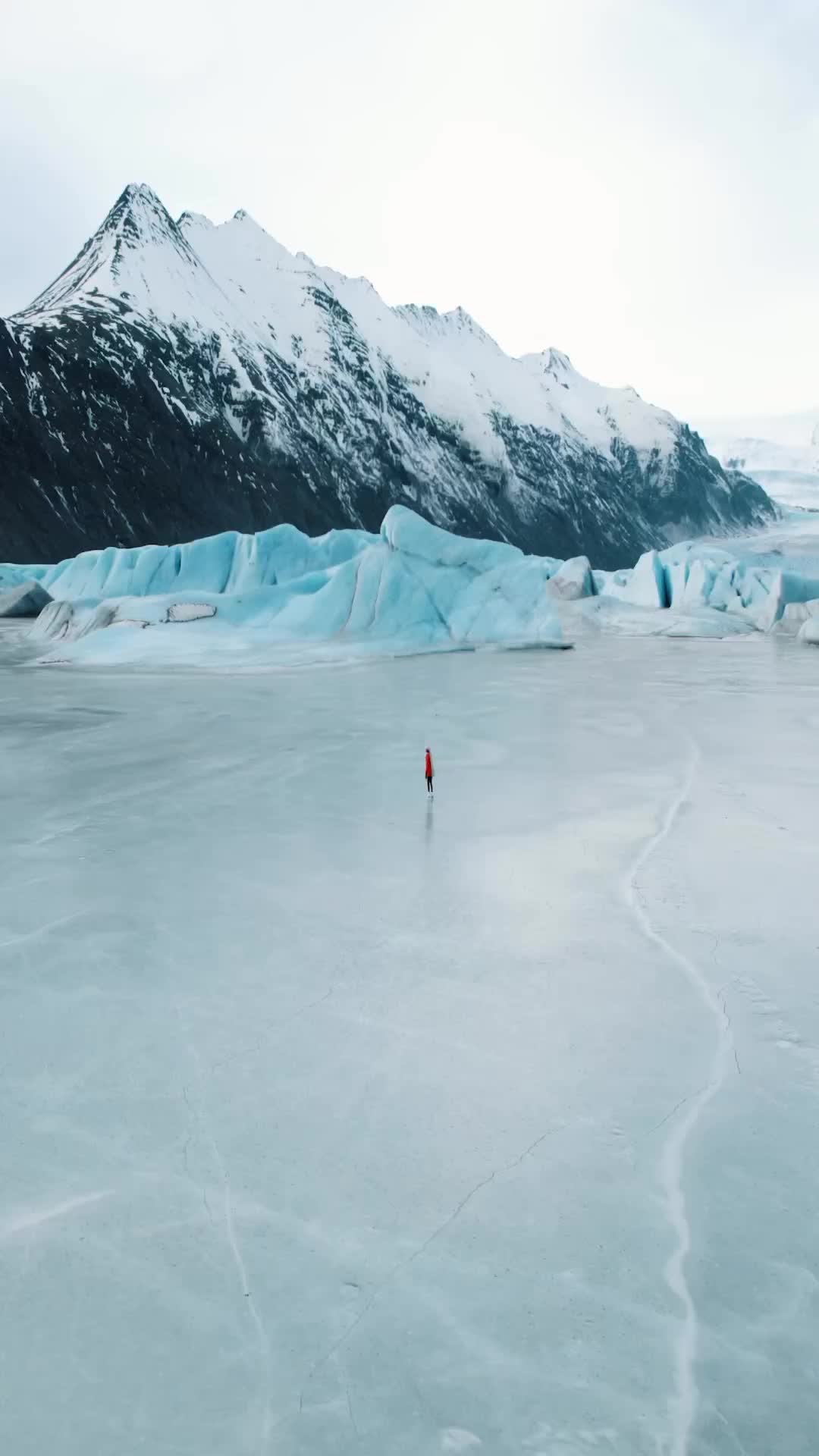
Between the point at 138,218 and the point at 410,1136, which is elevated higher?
the point at 138,218

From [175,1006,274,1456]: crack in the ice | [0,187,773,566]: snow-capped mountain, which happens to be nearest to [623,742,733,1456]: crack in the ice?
[175,1006,274,1456]: crack in the ice

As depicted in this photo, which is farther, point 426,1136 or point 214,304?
point 214,304

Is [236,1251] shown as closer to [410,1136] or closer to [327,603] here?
[410,1136]

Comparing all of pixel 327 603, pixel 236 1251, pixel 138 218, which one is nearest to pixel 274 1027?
pixel 236 1251

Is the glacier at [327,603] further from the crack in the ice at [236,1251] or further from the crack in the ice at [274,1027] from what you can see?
the crack in the ice at [236,1251]

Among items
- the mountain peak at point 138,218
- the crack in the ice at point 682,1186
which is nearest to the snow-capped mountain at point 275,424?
the mountain peak at point 138,218

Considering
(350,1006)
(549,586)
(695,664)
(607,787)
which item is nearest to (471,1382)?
(350,1006)

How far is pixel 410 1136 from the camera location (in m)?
2.39

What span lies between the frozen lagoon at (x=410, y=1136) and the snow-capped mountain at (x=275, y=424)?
65.3 meters

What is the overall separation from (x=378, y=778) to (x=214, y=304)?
12081cm

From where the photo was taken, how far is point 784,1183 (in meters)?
2.21

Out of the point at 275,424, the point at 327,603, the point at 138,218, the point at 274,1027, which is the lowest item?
the point at 274,1027

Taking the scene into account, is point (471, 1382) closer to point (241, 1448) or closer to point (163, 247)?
point (241, 1448)

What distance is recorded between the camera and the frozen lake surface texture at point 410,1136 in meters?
1.69
